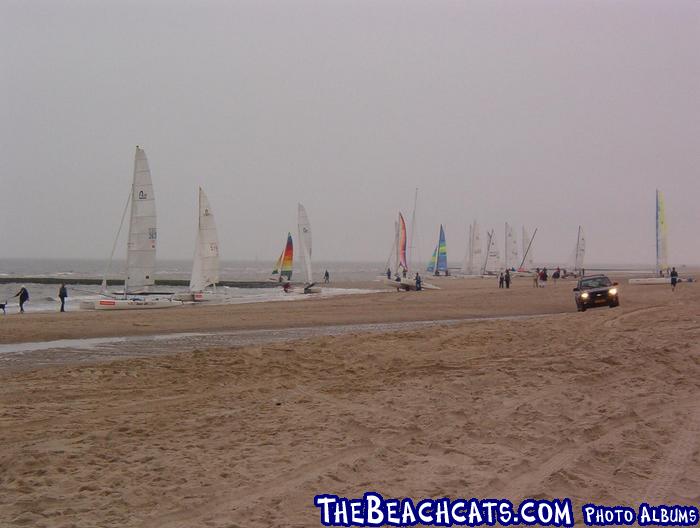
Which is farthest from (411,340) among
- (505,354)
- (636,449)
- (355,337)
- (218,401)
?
(636,449)

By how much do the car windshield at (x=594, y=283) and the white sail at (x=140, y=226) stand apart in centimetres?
2203

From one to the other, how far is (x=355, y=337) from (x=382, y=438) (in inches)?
398

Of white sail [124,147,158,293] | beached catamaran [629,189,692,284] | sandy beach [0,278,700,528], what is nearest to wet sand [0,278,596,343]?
white sail [124,147,158,293]

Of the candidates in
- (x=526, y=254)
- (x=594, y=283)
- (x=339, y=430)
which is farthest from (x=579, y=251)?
(x=339, y=430)

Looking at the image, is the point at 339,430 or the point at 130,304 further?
the point at 130,304

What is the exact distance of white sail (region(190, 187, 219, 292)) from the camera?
39031 mm

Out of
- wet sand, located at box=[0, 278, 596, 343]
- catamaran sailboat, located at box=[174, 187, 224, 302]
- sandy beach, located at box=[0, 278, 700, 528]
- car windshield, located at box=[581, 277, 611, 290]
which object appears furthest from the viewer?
catamaran sailboat, located at box=[174, 187, 224, 302]

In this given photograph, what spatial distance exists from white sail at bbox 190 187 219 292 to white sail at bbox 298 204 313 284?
49.7 feet

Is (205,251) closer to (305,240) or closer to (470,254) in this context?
(305,240)

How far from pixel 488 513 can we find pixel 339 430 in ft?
8.87

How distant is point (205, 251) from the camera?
39406mm

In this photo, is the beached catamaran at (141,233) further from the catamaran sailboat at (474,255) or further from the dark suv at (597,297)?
the catamaran sailboat at (474,255)

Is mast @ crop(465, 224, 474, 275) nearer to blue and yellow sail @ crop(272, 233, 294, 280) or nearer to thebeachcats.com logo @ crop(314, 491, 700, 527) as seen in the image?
blue and yellow sail @ crop(272, 233, 294, 280)

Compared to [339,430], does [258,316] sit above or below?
below
